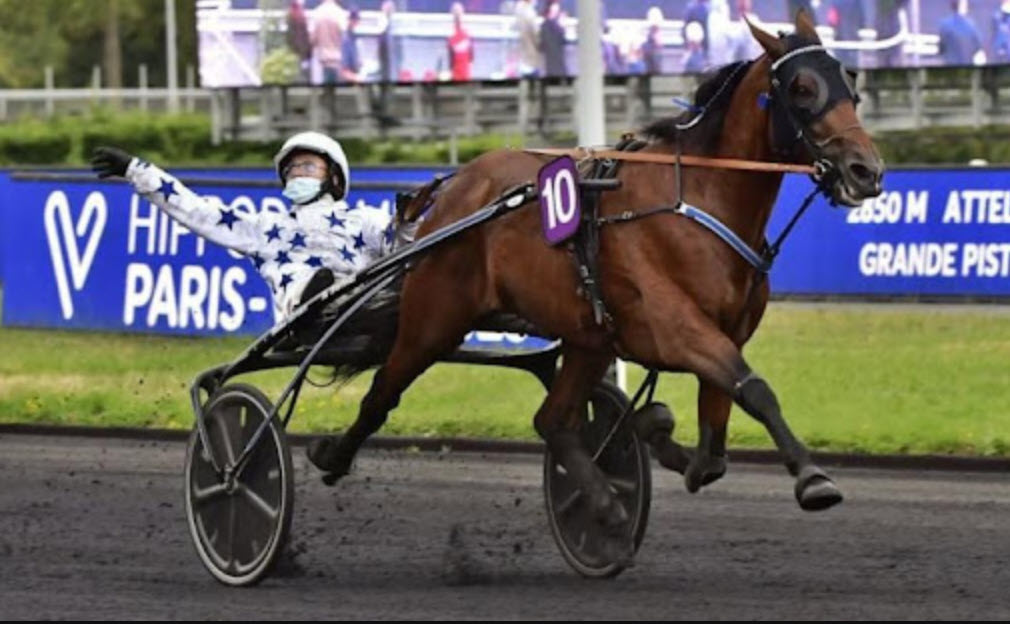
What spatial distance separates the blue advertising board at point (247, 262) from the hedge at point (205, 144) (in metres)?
7.65

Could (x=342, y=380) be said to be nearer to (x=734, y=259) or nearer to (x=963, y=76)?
(x=734, y=259)

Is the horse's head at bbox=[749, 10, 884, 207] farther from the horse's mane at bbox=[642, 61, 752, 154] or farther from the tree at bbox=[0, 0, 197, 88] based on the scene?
the tree at bbox=[0, 0, 197, 88]

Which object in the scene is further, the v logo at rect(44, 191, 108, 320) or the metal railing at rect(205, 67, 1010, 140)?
the metal railing at rect(205, 67, 1010, 140)

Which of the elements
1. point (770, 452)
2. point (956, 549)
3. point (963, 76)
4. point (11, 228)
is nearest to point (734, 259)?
point (956, 549)

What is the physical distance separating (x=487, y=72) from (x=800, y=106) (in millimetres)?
20191

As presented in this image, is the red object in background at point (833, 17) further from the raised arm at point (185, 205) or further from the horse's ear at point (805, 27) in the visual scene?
the horse's ear at point (805, 27)

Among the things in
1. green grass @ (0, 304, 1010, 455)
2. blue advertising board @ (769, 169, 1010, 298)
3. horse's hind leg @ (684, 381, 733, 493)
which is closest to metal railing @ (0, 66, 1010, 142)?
green grass @ (0, 304, 1010, 455)

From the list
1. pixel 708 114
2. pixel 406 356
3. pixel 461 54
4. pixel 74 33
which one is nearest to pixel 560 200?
pixel 708 114

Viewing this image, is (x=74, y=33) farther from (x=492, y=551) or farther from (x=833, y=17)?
(x=492, y=551)

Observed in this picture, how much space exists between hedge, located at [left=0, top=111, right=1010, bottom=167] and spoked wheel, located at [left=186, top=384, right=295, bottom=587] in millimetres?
17071

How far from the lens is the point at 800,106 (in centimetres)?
802

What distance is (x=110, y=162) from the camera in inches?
358

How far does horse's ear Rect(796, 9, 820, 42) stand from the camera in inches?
322

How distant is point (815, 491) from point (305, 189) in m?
2.56
